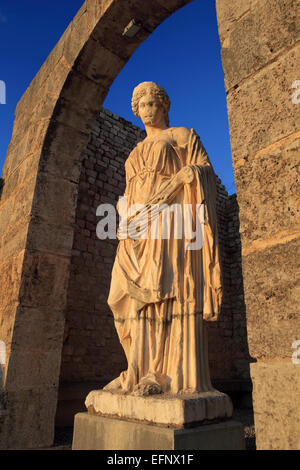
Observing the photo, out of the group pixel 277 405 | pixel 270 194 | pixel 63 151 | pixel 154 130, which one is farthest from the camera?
pixel 63 151

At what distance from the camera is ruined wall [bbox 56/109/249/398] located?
5.62 meters

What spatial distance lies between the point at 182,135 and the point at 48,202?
6.30 ft

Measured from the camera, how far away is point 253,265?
150 centimetres

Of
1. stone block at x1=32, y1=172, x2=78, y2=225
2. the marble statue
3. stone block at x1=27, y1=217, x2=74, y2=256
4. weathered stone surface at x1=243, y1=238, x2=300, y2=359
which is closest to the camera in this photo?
weathered stone surface at x1=243, y1=238, x2=300, y2=359

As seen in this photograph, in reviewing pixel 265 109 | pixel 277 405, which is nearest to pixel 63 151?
pixel 265 109

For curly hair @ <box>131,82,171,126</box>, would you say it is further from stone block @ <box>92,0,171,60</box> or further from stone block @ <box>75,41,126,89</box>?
stone block @ <box>75,41,126,89</box>

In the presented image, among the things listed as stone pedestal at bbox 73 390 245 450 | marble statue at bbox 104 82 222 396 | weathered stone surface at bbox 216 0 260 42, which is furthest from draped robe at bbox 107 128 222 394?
weathered stone surface at bbox 216 0 260 42

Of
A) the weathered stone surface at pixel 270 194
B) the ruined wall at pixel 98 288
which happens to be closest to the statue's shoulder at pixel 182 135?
the weathered stone surface at pixel 270 194

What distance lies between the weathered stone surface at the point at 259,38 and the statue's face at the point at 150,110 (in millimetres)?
881

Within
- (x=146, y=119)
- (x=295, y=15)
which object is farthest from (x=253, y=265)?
(x=146, y=119)

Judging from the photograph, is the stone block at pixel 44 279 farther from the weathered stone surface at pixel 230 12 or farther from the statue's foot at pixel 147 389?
the weathered stone surface at pixel 230 12

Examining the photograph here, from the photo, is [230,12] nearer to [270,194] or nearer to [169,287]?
[270,194]

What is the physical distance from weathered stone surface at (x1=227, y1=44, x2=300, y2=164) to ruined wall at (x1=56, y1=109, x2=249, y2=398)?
465cm

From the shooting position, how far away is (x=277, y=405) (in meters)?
1.27
